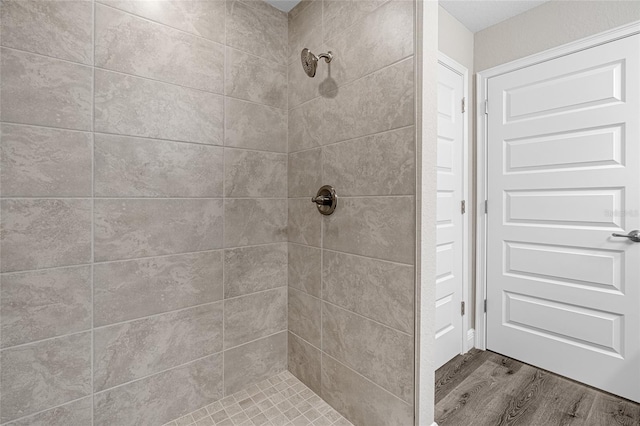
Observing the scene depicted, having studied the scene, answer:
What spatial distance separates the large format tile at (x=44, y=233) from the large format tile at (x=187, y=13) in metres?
0.75

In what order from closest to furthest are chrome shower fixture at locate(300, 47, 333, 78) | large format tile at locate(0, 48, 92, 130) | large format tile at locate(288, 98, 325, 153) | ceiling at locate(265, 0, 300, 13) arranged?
large format tile at locate(0, 48, 92, 130), chrome shower fixture at locate(300, 47, 333, 78), large format tile at locate(288, 98, 325, 153), ceiling at locate(265, 0, 300, 13)

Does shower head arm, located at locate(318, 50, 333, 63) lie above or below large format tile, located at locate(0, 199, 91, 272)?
above

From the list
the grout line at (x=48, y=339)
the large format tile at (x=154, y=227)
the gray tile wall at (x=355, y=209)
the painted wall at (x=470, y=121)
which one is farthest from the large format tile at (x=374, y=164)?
the painted wall at (x=470, y=121)

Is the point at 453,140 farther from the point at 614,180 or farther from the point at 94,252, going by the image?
the point at 94,252

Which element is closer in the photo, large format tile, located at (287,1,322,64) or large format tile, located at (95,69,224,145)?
Result: large format tile, located at (95,69,224,145)

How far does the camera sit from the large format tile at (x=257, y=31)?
52.5 inches

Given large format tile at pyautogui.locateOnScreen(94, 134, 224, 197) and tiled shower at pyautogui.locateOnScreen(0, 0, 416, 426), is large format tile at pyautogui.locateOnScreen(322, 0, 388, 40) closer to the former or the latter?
tiled shower at pyautogui.locateOnScreen(0, 0, 416, 426)

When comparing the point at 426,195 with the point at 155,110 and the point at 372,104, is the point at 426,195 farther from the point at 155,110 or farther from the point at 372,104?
the point at 155,110

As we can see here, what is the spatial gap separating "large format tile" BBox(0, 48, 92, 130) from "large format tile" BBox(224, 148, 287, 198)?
20.5 inches

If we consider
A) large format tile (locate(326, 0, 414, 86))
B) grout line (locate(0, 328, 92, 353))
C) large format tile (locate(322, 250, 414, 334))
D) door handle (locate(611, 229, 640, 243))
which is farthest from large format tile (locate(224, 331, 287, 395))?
door handle (locate(611, 229, 640, 243))

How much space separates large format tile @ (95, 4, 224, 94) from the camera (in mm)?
1044

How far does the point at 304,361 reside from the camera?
1434mm

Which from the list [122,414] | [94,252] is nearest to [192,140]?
[94,252]

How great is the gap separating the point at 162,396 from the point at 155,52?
4.50 ft
